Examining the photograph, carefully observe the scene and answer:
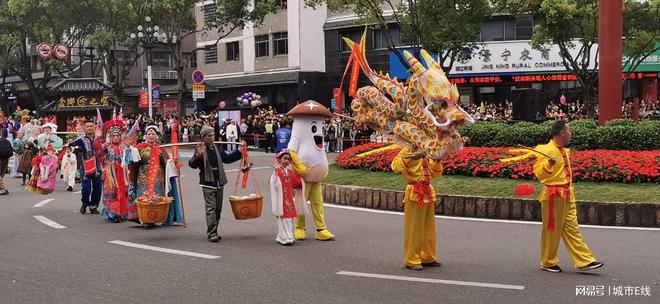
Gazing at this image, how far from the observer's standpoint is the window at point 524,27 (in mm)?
34844

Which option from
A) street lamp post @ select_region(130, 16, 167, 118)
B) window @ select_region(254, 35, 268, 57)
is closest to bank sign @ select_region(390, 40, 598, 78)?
window @ select_region(254, 35, 268, 57)

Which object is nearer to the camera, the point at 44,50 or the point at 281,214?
the point at 281,214

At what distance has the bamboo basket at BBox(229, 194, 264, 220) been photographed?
390 inches

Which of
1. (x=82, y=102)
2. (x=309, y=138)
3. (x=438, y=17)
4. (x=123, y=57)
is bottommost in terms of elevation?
(x=309, y=138)

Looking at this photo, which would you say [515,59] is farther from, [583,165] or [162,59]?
[162,59]

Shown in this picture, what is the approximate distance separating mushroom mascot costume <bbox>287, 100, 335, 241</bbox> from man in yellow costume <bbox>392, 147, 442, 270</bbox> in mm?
2118

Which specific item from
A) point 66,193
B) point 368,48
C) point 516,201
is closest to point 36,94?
point 368,48

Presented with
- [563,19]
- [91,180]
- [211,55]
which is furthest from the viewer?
[211,55]

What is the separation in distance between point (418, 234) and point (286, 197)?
2524 millimetres

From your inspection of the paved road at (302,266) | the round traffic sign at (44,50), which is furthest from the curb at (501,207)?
the round traffic sign at (44,50)

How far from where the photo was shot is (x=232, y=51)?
43.9 metres

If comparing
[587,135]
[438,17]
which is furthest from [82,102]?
[587,135]

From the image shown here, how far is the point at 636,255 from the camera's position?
28.1 feet

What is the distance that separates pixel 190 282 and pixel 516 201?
6.05 metres
